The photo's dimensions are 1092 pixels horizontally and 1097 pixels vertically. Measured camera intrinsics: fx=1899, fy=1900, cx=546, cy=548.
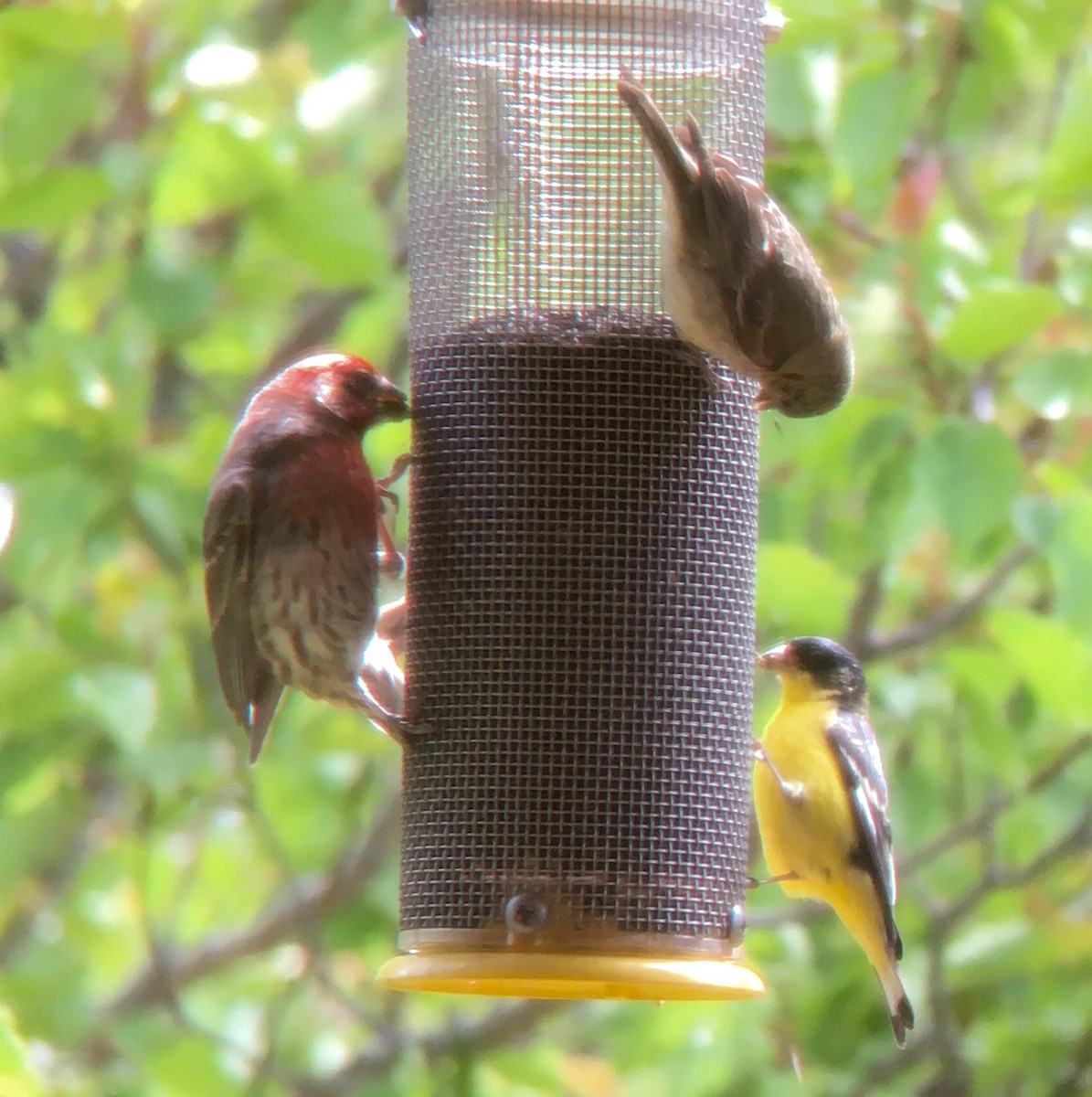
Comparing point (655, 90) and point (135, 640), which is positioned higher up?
point (655, 90)

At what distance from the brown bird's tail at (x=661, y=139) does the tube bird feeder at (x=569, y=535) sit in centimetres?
26

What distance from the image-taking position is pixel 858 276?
261 inches

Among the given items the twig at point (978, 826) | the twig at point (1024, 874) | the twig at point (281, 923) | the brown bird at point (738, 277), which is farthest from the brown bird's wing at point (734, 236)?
the twig at point (281, 923)

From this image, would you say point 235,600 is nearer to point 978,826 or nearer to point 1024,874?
point 978,826

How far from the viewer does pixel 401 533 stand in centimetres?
589

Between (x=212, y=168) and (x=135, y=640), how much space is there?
1.67m

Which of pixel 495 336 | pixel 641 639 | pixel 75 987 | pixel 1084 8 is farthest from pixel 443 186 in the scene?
pixel 75 987

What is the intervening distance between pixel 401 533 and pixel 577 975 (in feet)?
6.87

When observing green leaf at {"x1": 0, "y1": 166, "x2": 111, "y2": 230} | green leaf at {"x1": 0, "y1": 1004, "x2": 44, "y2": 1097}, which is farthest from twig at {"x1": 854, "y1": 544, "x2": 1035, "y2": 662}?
green leaf at {"x1": 0, "y1": 1004, "x2": 44, "y2": 1097}

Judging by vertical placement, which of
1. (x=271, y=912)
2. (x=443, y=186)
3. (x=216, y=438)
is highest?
(x=443, y=186)

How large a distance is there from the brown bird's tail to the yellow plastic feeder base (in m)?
1.78

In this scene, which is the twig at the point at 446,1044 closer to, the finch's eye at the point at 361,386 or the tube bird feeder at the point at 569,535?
the tube bird feeder at the point at 569,535

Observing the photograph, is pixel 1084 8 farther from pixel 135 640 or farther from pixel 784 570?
pixel 135 640

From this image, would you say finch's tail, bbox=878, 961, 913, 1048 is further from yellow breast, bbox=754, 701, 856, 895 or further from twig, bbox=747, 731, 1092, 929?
twig, bbox=747, 731, 1092, 929
